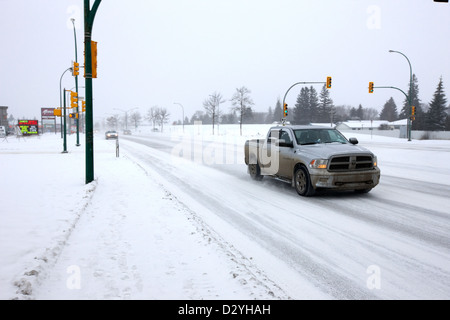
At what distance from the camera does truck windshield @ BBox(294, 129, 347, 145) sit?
8977mm

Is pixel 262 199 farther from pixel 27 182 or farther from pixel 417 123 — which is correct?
pixel 417 123

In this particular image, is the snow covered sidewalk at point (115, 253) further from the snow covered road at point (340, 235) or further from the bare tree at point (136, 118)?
the bare tree at point (136, 118)

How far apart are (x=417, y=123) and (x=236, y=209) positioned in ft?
268

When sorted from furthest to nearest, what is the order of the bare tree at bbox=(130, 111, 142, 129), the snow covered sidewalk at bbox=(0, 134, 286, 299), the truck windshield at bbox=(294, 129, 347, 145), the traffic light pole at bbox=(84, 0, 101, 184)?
1. the bare tree at bbox=(130, 111, 142, 129)
2. the traffic light pole at bbox=(84, 0, 101, 184)
3. the truck windshield at bbox=(294, 129, 347, 145)
4. the snow covered sidewalk at bbox=(0, 134, 286, 299)

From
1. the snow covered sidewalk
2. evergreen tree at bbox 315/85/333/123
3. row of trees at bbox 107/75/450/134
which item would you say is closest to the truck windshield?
the snow covered sidewalk

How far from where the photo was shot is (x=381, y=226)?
573 centimetres

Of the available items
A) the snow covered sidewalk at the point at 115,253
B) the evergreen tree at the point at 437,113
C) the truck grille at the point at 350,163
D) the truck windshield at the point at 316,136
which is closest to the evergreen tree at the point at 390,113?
the evergreen tree at the point at 437,113

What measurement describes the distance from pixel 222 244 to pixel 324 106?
104 meters

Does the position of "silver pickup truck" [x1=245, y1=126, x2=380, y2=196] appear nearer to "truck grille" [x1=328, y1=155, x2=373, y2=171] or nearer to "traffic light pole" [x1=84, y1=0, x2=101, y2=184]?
"truck grille" [x1=328, y1=155, x2=373, y2=171]

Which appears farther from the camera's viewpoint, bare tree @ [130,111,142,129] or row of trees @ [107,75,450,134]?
bare tree @ [130,111,142,129]

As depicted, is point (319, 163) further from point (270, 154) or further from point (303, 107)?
point (303, 107)

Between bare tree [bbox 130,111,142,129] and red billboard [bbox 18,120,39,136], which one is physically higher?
bare tree [bbox 130,111,142,129]

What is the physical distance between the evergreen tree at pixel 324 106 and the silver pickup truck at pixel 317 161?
319ft

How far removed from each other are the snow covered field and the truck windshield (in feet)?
4.75
